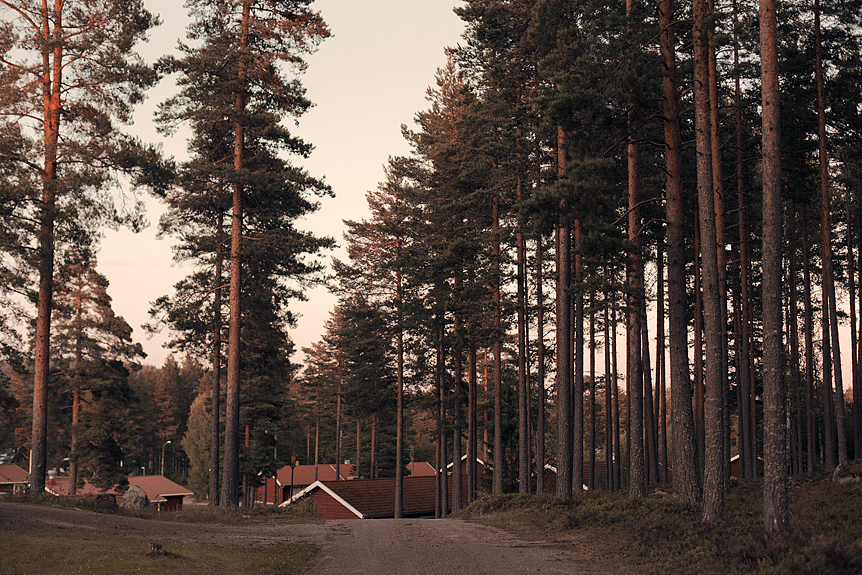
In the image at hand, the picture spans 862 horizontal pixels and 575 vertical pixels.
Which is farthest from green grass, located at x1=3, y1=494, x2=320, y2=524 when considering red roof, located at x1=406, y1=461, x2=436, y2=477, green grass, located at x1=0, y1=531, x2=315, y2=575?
red roof, located at x1=406, y1=461, x2=436, y2=477

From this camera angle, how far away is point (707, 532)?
11.0 m

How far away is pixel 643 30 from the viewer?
14.1 m

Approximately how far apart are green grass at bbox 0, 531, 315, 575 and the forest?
784cm

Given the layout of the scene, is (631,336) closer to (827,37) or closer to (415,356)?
(827,37)

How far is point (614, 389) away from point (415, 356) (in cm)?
1091

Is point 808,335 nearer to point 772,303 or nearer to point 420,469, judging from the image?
point 772,303

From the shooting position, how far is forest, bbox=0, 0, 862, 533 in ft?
47.4

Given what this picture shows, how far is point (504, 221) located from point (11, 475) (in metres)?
49.3

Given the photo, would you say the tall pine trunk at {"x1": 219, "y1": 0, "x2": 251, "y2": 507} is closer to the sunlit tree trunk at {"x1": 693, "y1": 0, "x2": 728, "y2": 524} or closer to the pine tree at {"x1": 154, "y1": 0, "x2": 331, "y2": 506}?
the pine tree at {"x1": 154, "y1": 0, "x2": 331, "y2": 506}

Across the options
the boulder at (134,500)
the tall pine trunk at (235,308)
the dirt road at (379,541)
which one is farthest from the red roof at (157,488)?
the dirt road at (379,541)

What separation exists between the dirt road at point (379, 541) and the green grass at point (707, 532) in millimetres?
780

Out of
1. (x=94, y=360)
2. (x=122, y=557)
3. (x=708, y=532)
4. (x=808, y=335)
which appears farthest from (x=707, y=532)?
(x=94, y=360)

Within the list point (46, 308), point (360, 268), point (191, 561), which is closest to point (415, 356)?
point (360, 268)

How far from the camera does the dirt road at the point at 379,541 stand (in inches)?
416
